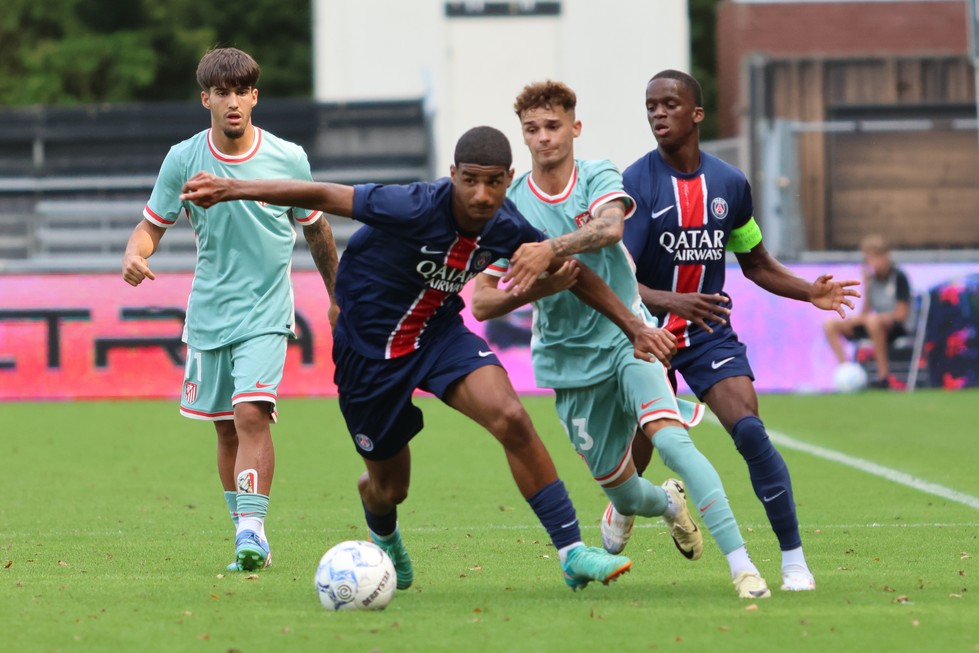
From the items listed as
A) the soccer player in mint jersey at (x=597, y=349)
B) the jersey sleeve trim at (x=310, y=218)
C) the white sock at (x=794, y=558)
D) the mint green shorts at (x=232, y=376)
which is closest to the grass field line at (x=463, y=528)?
the mint green shorts at (x=232, y=376)

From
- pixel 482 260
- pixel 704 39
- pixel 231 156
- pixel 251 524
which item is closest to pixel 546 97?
pixel 482 260

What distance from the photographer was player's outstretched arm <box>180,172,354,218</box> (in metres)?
5.86

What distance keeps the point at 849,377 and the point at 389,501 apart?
11990 millimetres

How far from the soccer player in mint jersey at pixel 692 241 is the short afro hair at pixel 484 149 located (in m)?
1.14

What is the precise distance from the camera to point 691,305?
22.2ft

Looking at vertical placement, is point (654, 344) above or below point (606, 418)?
above

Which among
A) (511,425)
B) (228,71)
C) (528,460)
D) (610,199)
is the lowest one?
(528,460)

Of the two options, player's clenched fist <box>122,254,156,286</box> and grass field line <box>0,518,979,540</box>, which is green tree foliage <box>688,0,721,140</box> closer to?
grass field line <box>0,518,979,540</box>

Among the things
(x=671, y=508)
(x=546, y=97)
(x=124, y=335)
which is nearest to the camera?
(x=546, y=97)

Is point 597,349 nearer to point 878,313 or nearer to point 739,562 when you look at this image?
point 739,562

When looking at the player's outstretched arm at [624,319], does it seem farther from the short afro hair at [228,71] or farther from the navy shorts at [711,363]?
the short afro hair at [228,71]

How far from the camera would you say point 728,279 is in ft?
58.4

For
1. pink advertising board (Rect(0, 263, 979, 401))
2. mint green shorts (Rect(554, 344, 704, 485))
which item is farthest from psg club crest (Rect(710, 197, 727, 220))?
pink advertising board (Rect(0, 263, 979, 401))

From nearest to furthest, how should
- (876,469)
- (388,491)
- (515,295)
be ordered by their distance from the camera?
1. (515,295)
2. (388,491)
3. (876,469)
